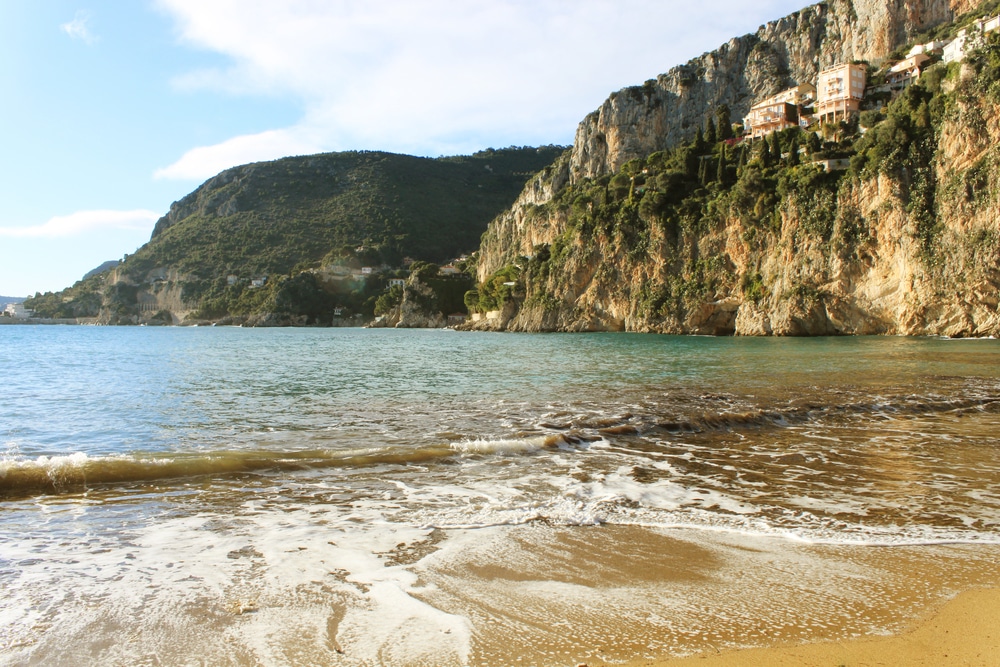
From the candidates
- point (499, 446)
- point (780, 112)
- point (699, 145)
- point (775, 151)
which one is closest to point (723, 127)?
point (699, 145)

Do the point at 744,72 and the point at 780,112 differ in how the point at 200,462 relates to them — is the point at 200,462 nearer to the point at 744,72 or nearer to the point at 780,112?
the point at 780,112

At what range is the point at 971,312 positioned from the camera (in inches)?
1510

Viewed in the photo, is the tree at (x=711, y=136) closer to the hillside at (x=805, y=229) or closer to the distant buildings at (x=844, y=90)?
→ the hillside at (x=805, y=229)

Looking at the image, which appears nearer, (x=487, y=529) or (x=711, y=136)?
(x=487, y=529)

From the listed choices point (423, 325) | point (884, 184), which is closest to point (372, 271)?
point (423, 325)

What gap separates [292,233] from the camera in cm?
13688

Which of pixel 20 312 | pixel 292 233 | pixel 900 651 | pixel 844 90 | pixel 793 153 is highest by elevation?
pixel 844 90

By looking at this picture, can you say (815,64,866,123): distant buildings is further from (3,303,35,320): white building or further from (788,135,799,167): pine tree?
(3,303,35,320): white building

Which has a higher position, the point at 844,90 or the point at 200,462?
the point at 844,90

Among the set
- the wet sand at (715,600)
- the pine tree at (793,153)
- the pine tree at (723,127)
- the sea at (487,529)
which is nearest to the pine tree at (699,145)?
the pine tree at (723,127)

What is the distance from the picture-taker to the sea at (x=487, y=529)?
3.73 m

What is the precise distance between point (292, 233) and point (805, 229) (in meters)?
114

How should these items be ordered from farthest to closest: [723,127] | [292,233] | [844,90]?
[292,233] < [723,127] < [844,90]

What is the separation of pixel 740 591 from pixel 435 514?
3053 millimetres
